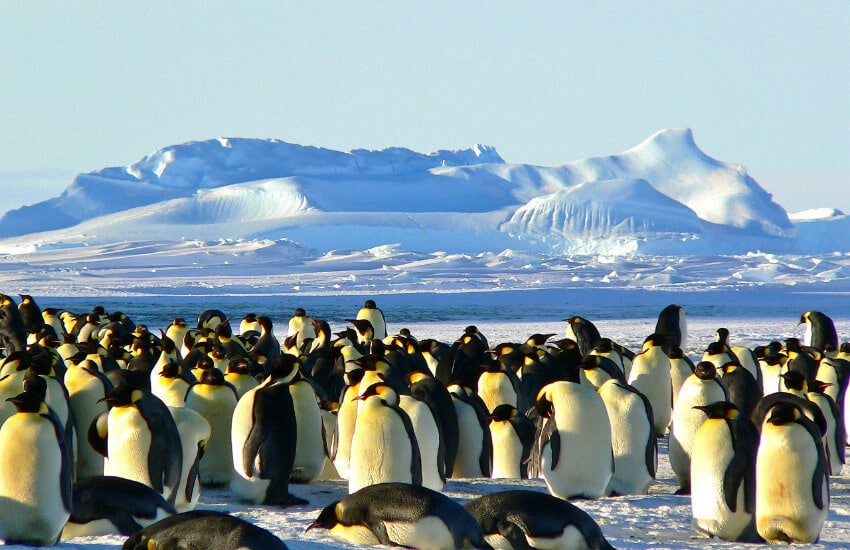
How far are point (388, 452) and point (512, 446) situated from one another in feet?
4.93

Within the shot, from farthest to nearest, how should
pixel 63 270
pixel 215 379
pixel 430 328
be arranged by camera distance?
pixel 63 270 → pixel 430 328 → pixel 215 379

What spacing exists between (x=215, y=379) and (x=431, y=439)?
1.19 metres

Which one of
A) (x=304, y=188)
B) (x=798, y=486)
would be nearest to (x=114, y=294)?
(x=798, y=486)

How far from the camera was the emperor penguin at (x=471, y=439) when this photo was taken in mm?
5723

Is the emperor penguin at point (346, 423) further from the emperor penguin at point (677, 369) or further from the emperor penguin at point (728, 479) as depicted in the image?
the emperor penguin at point (677, 369)

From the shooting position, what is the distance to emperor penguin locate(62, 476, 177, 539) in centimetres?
387

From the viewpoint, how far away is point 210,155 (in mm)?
107375

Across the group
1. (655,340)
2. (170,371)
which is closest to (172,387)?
(170,371)

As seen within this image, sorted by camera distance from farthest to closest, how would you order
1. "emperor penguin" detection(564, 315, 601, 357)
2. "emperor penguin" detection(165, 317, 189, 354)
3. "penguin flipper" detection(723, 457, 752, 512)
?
"emperor penguin" detection(165, 317, 189, 354)
"emperor penguin" detection(564, 315, 601, 357)
"penguin flipper" detection(723, 457, 752, 512)

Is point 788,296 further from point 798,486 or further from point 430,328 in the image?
point 798,486

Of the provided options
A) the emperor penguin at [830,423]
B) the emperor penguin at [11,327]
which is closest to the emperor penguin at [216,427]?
the emperor penguin at [830,423]

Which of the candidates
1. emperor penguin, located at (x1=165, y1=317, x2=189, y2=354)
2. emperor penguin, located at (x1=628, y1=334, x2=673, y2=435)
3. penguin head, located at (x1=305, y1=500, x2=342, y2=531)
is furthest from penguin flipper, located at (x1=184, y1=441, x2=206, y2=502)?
emperor penguin, located at (x1=165, y1=317, x2=189, y2=354)

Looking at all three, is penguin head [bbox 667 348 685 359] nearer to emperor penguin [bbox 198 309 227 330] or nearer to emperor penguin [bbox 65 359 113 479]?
emperor penguin [bbox 65 359 113 479]

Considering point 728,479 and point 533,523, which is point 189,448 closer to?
point 533,523
